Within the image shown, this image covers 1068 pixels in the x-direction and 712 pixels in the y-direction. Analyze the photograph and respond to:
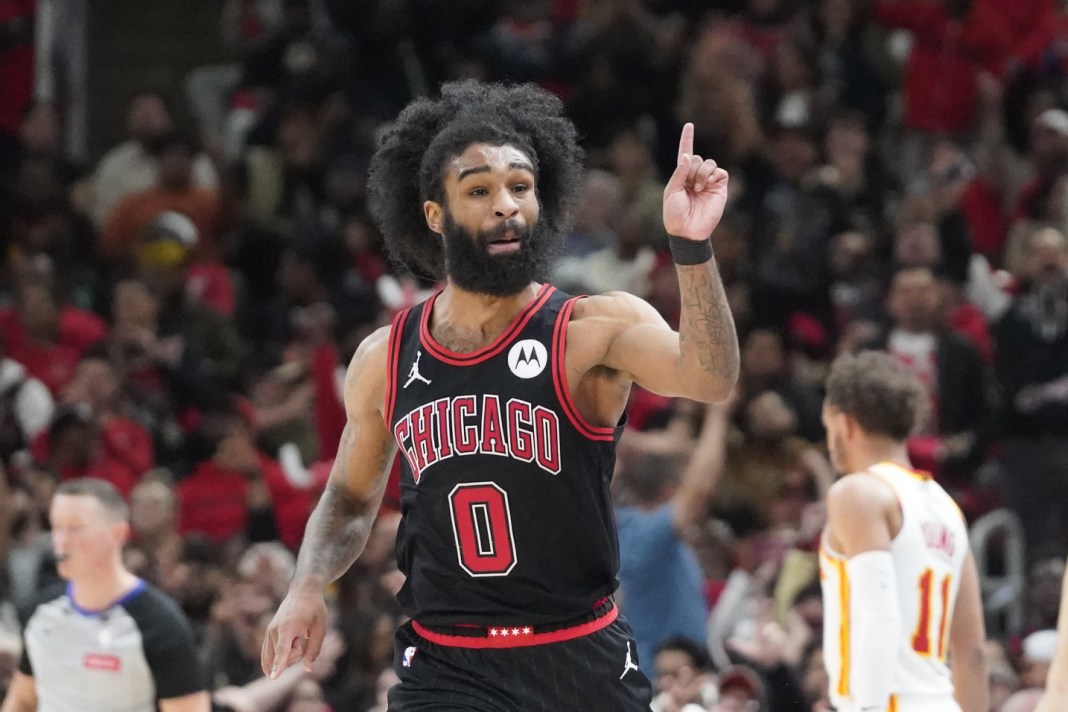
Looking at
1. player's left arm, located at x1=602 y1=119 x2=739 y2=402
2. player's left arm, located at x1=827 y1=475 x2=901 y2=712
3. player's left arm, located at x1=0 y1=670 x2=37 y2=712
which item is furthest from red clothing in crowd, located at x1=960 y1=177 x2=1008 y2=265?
player's left arm, located at x1=602 y1=119 x2=739 y2=402

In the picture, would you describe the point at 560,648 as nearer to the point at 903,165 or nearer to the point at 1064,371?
the point at 1064,371

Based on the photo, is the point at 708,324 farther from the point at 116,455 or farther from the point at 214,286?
the point at 214,286

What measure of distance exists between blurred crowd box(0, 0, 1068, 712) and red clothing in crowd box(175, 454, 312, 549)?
0.06ft

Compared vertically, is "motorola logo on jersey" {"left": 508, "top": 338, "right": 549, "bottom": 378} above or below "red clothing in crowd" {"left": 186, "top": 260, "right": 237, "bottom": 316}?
below

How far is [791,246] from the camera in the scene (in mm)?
11094

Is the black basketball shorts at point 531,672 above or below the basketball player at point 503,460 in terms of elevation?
below

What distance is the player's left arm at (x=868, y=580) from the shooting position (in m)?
5.55

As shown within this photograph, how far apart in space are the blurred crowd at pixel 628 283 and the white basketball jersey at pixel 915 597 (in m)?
1.23

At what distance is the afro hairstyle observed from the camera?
5.16 m

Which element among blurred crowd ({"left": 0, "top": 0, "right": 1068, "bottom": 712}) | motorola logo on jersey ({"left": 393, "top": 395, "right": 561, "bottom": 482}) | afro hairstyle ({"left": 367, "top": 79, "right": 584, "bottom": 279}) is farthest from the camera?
blurred crowd ({"left": 0, "top": 0, "right": 1068, "bottom": 712})

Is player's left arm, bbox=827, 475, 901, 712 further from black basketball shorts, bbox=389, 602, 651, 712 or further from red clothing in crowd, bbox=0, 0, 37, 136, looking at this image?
red clothing in crowd, bbox=0, 0, 37, 136

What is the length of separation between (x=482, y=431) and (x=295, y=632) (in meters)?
0.77

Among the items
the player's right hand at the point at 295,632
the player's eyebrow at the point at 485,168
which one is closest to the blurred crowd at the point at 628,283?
the player's right hand at the point at 295,632

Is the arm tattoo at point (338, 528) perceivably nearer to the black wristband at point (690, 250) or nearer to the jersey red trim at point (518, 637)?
the jersey red trim at point (518, 637)
